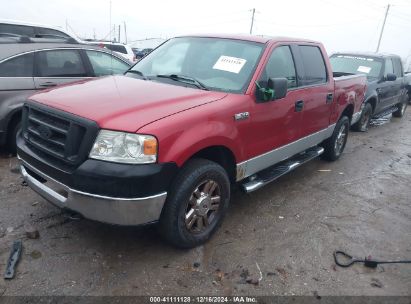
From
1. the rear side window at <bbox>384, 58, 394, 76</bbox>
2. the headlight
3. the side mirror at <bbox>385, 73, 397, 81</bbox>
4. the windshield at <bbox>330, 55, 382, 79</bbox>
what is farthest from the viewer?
the rear side window at <bbox>384, 58, 394, 76</bbox>

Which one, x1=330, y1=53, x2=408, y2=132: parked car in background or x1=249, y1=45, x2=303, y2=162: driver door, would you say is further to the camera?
x1=330, y1=53, x2=408, y2=132: parked car in background

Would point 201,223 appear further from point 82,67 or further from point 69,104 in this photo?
point 82,67

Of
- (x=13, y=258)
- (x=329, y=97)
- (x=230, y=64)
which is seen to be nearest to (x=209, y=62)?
(x=230, y=64)

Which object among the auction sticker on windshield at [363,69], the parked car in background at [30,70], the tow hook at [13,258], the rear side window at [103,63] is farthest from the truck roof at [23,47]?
the auction sticker on windshield at [363,69]

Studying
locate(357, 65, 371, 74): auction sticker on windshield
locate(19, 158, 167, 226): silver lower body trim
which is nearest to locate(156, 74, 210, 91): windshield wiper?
locate(19, 158, 167, 226): silver lower body trim

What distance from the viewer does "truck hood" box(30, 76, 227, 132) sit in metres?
2.77

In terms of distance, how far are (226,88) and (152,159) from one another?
1290 mm

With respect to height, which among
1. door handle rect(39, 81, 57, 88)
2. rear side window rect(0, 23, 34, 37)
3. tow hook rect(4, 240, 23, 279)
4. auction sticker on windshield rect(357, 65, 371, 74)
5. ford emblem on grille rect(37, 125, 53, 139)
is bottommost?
tow hook rect(4, 240, 23, 279)

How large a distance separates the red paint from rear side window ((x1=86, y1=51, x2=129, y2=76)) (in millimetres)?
2247

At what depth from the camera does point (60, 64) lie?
18.3ft

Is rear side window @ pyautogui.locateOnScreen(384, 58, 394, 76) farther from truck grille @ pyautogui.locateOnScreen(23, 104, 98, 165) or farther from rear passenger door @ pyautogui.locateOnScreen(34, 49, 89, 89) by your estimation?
truck grille @ pyautogui.locateOnScreen(23, 104, 98, 165)

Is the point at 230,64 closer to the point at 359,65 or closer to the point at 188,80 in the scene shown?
the point at 188,80

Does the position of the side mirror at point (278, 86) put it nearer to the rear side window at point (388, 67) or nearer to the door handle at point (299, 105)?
the door handle at point (299, 105)

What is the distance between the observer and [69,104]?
2986mm
